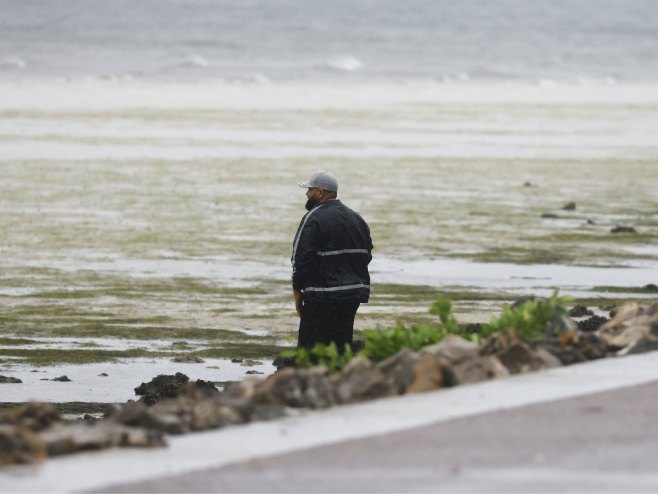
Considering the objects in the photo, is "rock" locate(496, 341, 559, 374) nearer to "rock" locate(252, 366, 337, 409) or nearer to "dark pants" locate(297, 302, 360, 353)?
"rock" locate(252, 366, 337, 409)

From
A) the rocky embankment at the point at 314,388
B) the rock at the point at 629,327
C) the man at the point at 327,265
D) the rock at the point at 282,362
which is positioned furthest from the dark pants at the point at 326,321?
the rocky embankment at the point at 314,388

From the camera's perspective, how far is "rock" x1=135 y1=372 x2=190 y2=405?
559 inches

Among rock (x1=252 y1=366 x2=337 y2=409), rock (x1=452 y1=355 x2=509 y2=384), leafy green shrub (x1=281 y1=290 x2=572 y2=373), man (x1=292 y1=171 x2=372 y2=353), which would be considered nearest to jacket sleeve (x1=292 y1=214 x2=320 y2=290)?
man (x1=292 y1=171 x2=372 y2=353)

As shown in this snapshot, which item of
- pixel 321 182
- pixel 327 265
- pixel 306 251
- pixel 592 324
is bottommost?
pixel 592 324

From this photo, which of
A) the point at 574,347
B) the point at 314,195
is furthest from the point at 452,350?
the point at 314,195

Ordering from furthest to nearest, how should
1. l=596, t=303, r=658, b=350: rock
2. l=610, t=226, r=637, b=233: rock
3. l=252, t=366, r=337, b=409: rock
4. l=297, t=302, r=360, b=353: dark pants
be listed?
l=610, t=226, r=637, b=233: rock
l=297, t=302, r=360, b=353: dark pants
l=596, t=303, r=658, b=350: rock
l=252, t=366, r=337, b=409: rock

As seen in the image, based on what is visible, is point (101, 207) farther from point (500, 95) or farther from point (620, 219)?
point (500, 95)

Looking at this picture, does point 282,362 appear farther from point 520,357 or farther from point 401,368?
point 401,368

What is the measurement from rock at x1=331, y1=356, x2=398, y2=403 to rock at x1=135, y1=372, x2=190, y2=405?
424cm

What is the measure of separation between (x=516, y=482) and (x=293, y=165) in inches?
1704

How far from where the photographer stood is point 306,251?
13.5 m

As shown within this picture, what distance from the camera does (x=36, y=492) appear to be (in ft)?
24.4

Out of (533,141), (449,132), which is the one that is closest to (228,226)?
(533,141)

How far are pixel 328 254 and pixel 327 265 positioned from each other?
0.27 feet
